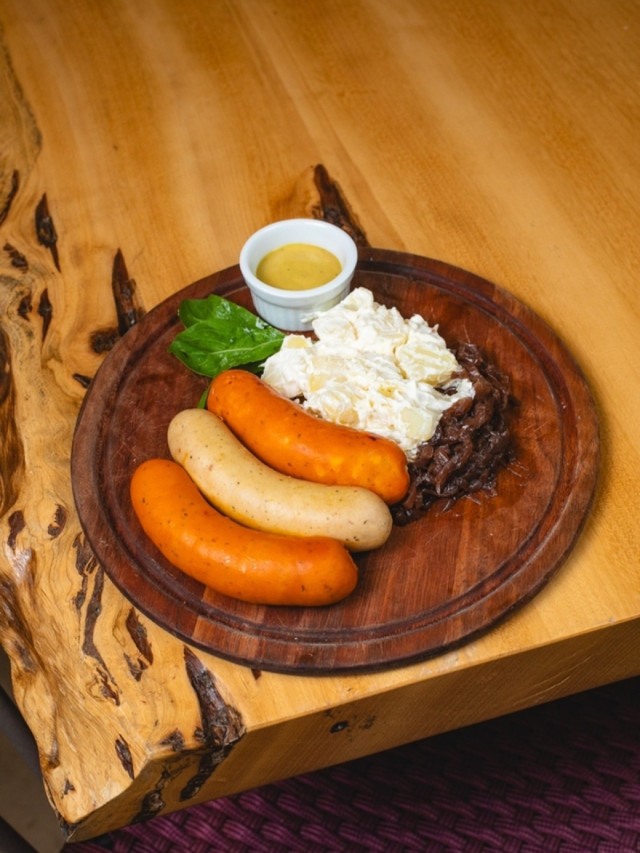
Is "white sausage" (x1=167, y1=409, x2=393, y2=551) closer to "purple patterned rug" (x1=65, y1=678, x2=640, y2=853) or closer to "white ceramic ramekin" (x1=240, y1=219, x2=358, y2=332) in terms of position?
"white ceramic ramekin" (x1=240, y1=219, x2=358, y2=332)

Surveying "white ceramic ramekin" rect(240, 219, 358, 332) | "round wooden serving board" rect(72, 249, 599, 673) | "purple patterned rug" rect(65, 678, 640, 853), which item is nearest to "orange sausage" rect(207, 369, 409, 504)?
"round wooden serving board" rect(72, 249, 599, 673)

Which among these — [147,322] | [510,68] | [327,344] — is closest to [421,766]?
[327,344]

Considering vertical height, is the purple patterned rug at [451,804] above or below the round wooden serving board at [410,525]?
below

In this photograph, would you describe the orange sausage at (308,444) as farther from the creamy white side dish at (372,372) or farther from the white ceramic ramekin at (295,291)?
the white ceramic ramekin at (295,291)

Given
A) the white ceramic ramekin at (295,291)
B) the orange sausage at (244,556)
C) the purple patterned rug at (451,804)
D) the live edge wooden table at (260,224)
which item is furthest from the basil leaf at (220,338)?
the purple patterned rug at (451,804)

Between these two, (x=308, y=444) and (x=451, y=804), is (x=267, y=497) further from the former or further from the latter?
(x=451, y=804)

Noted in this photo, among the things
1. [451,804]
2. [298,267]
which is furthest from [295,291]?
[451,804]
